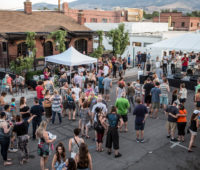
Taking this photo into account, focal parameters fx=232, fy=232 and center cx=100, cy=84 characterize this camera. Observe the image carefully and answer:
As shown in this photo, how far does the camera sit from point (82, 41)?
93.9ft

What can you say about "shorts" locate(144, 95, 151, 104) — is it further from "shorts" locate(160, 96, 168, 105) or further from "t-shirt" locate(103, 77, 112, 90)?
"t-shirt" locate(103, 77, 112, 90)

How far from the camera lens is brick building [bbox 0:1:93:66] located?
21.7 meters

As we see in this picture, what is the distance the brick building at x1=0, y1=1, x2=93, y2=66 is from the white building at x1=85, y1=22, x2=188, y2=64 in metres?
3.99

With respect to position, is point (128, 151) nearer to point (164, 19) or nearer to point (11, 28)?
point (11, 28)

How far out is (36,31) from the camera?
78.0ft

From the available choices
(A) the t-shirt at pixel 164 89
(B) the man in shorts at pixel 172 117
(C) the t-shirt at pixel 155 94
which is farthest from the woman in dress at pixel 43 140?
(A) the t-shirt at pixel 164 89

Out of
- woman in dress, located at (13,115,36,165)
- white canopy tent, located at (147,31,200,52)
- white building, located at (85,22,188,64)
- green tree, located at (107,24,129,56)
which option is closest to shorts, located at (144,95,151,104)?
woman in dress, located at (13,115,36,165)

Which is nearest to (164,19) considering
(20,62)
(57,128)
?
(20,62)

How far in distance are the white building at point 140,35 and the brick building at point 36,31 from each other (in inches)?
157

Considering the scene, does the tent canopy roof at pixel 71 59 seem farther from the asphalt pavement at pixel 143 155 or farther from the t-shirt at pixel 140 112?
Answer: the t-shirt at pixel 140 112

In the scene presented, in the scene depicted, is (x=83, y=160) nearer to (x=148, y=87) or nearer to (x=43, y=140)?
(x=43, y=140)

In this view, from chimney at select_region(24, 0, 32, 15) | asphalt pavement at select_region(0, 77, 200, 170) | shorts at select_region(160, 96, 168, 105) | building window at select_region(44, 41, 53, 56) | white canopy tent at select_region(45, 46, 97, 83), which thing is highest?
chimney at select_region(24, 0, 32, 15)

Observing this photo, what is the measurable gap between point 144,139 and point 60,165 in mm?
4414

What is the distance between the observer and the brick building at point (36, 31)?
2169 centimetres
